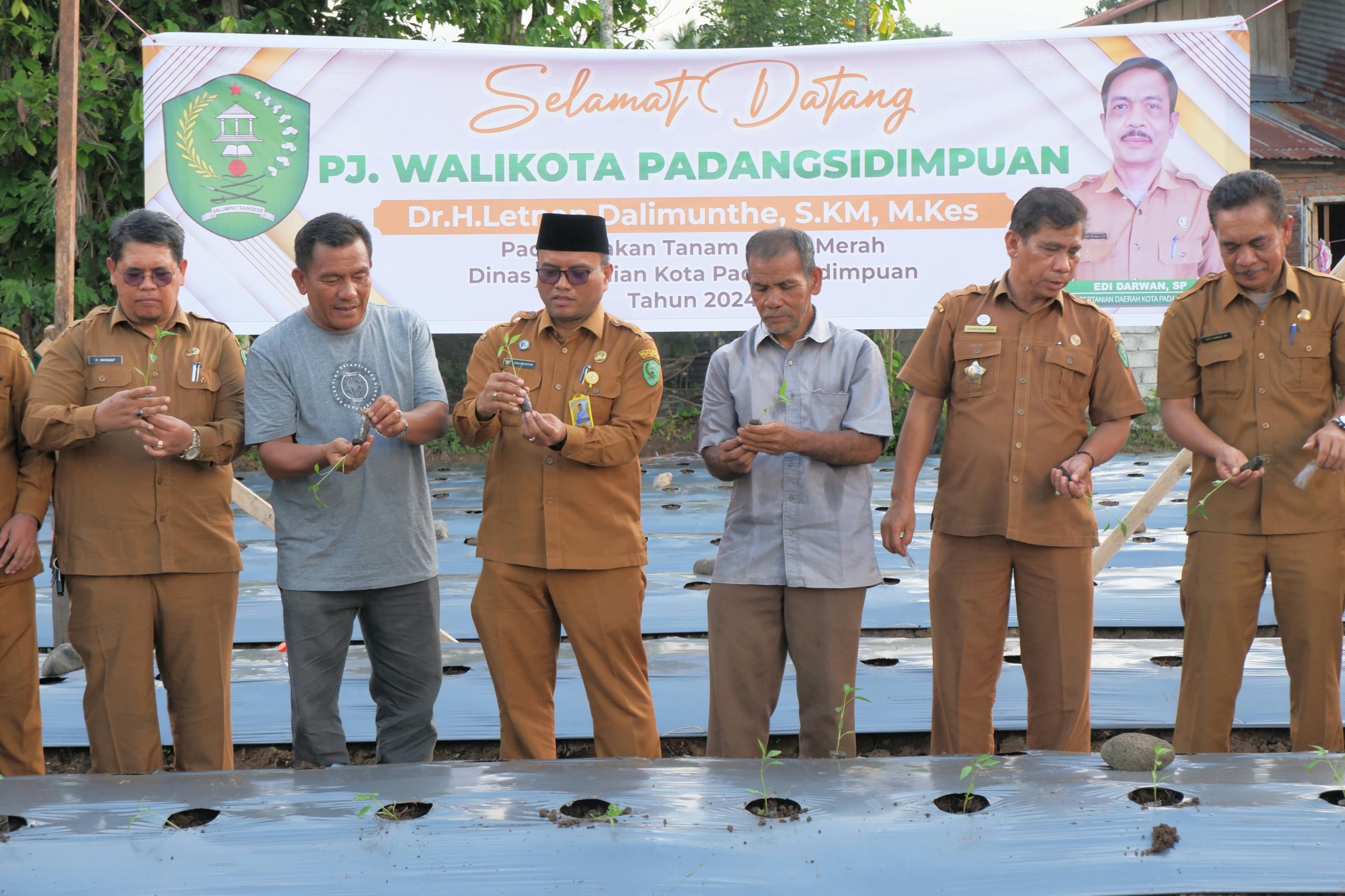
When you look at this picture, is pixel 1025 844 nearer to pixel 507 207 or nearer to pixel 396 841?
pixel 396 841

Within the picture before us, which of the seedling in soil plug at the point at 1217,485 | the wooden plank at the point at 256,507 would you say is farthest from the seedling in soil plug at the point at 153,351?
the seedling in soil plug at the point at 1217,485

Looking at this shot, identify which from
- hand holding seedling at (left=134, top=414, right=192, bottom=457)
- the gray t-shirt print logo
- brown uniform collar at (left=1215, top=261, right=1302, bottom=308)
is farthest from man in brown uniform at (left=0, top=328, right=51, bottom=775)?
brown uniform collar at (left=1215, top=261, right=1302, bottom=308)

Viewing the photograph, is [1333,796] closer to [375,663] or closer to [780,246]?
[780,246]

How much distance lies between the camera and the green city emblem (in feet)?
16.9

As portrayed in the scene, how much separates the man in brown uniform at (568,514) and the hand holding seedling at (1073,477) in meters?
1.07

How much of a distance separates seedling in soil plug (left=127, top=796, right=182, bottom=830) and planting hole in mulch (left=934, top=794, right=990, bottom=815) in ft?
4.89

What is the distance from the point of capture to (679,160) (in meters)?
5.26

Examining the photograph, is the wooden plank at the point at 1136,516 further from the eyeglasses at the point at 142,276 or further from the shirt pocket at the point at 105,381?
the shirt pocket at the point at 105,381

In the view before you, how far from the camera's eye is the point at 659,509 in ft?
24.7

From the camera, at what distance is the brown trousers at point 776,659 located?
3.17 meters

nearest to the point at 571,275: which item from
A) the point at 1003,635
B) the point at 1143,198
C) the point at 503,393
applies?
the point at 503,393

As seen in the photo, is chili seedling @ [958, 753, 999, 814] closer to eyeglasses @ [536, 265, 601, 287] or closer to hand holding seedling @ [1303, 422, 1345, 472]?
hand holding seedling @ [1303, 422, 1345, 472]

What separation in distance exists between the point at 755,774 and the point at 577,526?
2.89 feet

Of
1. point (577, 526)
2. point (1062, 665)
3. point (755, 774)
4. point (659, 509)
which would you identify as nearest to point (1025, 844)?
point (755, 774)
